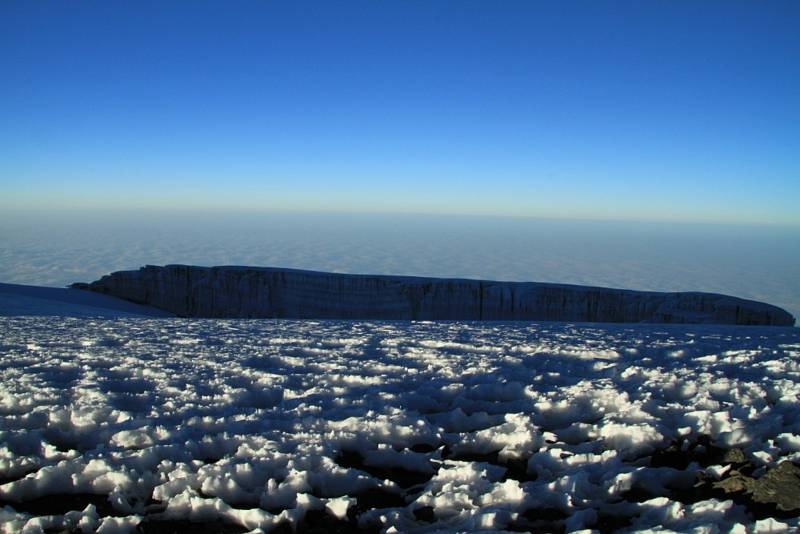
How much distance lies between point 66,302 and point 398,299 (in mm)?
9019

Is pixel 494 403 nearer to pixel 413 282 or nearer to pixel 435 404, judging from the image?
pixel 435 404

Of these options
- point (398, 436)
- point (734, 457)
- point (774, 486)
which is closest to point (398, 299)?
point (398, 436)

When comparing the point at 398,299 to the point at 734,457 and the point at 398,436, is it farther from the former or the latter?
the point at 734,457

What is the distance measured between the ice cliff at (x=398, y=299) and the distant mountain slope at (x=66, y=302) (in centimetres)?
63

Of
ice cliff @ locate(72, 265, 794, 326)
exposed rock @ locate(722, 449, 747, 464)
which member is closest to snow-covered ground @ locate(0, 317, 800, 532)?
exposed rock @ locate(722, 449, 747, 464)

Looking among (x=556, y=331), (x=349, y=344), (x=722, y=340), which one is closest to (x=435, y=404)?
(x=349, y=344)

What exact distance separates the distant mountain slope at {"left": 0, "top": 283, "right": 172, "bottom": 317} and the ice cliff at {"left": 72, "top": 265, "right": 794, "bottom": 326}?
631 mm

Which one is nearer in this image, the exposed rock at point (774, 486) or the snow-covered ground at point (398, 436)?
the exposed rock at point (774, 486)

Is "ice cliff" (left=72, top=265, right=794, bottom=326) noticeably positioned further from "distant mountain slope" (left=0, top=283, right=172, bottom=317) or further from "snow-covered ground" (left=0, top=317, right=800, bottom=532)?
"snow-covered ground" (left=0, top=317, right=800, bottom=532)

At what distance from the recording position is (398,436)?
12.8ft

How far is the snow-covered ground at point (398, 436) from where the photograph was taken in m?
2.94

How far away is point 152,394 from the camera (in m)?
4.71

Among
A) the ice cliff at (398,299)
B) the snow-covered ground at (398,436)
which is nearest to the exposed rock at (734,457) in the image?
the snow-covered ground at (398,436)

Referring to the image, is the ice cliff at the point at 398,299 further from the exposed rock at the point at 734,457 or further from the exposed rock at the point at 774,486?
the exposed rock at the point at 774,486
